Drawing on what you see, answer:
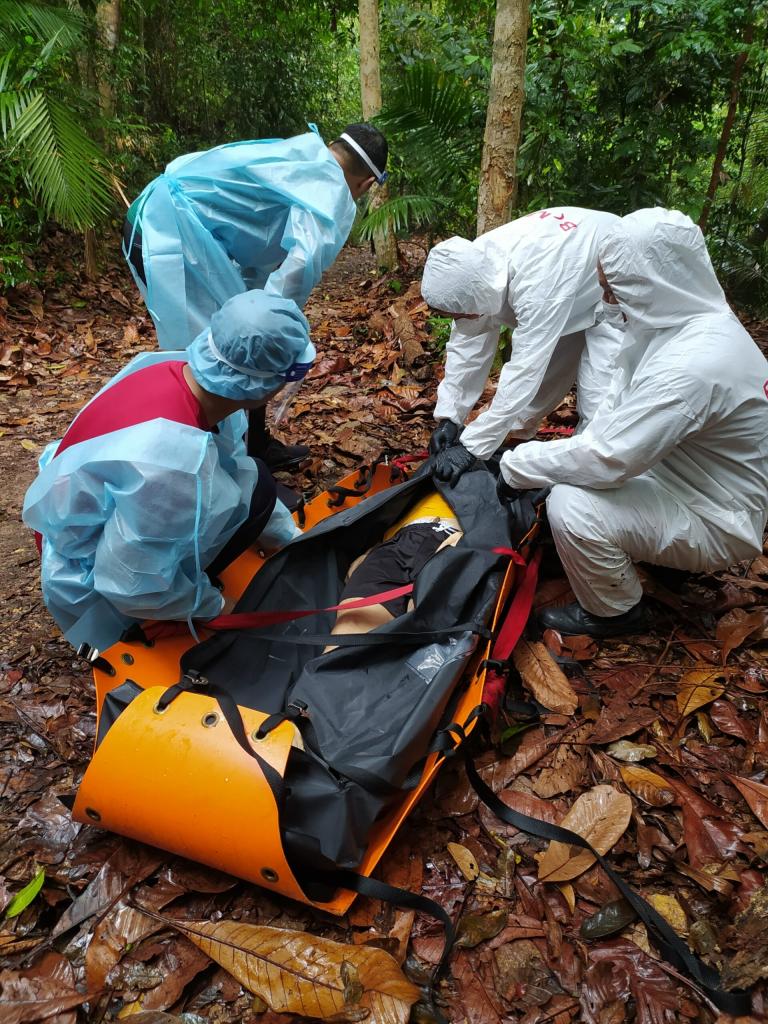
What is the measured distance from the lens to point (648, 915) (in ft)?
5.67

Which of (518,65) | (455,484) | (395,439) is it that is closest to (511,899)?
(455,484)

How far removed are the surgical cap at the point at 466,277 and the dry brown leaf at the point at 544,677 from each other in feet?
5.48

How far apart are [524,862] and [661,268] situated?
2.05 meters

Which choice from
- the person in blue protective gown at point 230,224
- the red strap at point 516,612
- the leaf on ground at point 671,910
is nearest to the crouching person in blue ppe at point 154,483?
the person in blue protective gown at point 230,224

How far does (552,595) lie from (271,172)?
92.4 inches

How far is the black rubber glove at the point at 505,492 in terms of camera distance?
2961mm

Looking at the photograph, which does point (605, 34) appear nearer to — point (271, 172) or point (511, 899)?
point (271, 172)

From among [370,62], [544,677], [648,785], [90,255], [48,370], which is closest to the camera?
[648,785]

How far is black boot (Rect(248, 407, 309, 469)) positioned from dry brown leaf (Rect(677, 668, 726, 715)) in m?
2.38

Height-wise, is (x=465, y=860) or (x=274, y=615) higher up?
(x=274, y=615)

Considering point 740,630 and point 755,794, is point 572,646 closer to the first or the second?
point 740,630

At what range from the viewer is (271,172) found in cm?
301

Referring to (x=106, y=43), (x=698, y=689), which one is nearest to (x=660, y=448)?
(x=698, y=689)

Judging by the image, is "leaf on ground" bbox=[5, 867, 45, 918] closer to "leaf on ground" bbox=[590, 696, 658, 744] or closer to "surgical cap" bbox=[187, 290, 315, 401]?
"surgical cap" bbox=[187, 290, 315, 401]
